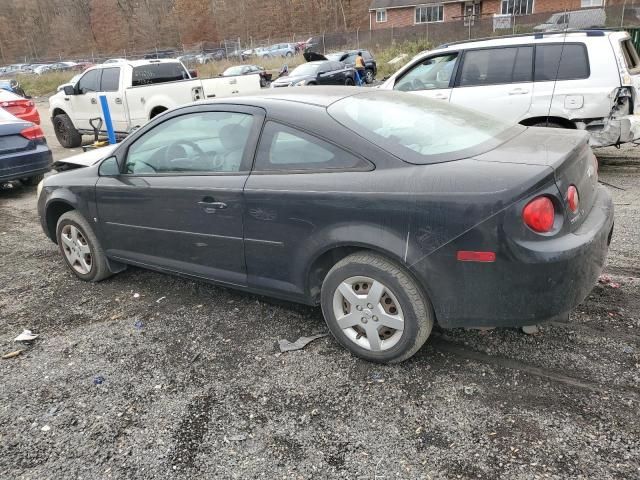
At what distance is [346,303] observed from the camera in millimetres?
3135

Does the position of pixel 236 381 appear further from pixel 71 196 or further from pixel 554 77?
pixel 554 77

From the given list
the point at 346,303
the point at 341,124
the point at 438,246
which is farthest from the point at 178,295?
the point at 438,246

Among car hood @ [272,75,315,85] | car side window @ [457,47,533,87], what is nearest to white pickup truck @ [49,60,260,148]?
car side window @ [457,47,533,87]

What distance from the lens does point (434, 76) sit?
753cm

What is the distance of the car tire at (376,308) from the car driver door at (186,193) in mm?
746

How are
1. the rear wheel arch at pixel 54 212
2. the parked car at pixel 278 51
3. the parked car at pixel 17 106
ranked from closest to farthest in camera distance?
the rear wheel arch at pixel 54 212 → the parked car at pixel 17 106 → the parked car at pixel 278 51

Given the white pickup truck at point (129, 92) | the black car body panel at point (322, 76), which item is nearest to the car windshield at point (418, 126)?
the white pickup truck at point (129, 92)

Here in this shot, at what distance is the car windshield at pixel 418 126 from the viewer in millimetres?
2947

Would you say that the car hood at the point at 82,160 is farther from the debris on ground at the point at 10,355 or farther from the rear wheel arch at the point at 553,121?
the rear wheel arch at the point at 553,121

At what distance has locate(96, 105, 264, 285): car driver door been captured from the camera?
3.41m

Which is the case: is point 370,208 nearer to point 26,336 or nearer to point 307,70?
point 26,336

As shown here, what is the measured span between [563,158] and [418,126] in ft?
2.88

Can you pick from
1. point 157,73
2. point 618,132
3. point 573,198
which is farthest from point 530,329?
point 157,73

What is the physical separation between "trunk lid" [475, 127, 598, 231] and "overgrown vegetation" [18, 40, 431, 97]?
25.5 m
